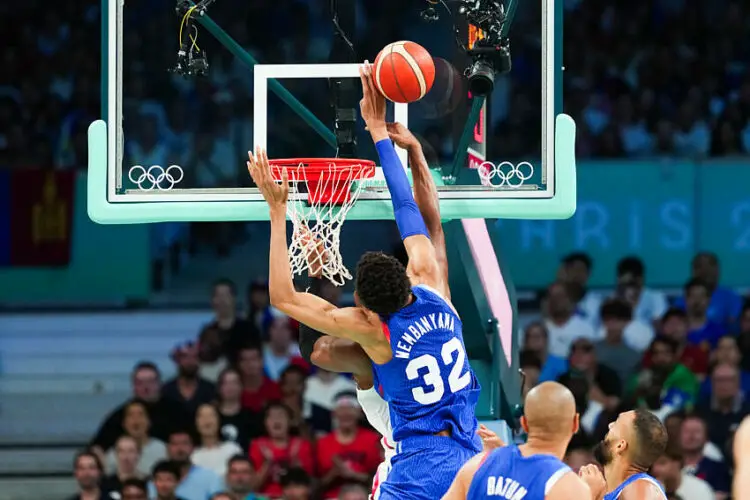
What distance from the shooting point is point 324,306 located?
6211mm

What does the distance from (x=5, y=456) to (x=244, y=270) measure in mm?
2873

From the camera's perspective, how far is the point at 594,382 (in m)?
10.9

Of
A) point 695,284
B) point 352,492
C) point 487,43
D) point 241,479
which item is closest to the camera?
point 487,43

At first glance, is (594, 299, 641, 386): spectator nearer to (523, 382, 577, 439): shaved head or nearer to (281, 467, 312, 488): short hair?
(281, 467, 312, 488): short hair

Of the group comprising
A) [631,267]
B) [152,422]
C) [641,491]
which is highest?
[631,267]

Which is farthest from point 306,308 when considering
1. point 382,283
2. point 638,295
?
point 638,295

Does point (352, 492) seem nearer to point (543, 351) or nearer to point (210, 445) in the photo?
point (210, 445)

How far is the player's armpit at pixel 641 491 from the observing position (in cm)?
604

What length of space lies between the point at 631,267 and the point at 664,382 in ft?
5.07

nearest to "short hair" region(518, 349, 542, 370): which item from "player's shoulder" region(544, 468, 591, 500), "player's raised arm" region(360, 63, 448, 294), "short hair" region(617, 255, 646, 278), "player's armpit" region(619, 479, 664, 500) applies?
"short hair" region(617, 255, 646, 278)

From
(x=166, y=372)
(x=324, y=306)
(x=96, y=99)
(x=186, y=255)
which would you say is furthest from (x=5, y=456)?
(x=324, y=306)

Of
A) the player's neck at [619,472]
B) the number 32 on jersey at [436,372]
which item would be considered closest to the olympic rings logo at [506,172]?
the number 32 on jersey at [436,372]

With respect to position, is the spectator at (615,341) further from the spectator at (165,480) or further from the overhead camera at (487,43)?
the overhead camera at (487,43)

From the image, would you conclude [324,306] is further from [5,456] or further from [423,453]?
[5,456]
